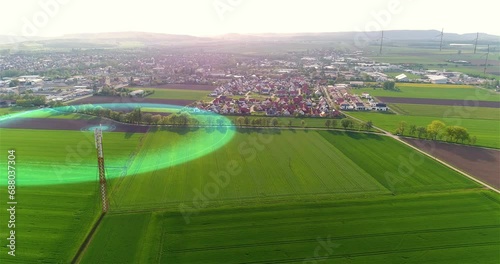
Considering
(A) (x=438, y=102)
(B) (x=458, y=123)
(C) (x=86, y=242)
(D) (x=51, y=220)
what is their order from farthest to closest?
(A) (x=438, y=102) < (B) (x=458, y=123) < (D) (x=51, y=220) < (C) (x=86, y=242)

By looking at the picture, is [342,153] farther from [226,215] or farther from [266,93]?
[266,93]

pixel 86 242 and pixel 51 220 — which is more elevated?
pixel 51 220

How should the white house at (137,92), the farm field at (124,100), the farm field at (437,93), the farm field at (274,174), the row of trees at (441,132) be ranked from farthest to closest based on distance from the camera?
the farm field at (437,93), the white house at (137,92), the farm field at (124,100), the row of trees at (441,132), the farm field at (274,174)

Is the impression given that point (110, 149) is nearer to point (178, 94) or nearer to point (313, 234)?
point (313, 234)

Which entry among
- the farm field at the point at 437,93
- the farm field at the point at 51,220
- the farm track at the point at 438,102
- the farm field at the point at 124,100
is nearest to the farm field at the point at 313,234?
the farm field at the point at 51,220

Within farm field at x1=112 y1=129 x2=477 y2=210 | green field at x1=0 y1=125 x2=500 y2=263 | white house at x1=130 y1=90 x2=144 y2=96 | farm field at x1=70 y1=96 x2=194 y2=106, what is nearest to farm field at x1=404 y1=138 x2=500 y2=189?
farm field at x1=112 y1=129 x2=477 y2=210

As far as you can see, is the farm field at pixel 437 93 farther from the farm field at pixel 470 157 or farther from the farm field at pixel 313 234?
the farm field at pixel 313 234

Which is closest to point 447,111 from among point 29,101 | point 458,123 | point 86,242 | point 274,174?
point 458,123
